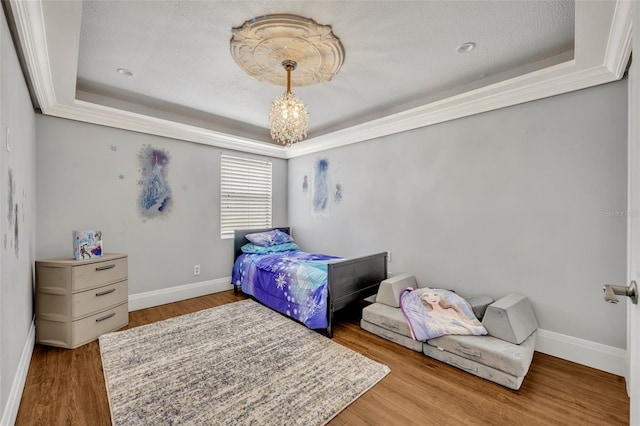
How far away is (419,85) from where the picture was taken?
2895 mm

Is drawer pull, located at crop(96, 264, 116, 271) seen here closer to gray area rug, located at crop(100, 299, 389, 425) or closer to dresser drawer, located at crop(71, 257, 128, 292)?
dresser drawer, located at crop(71, 257, 128, 292)

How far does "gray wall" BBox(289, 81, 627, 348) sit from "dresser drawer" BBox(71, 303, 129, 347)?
291cm

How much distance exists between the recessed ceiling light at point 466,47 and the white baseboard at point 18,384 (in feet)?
12.0

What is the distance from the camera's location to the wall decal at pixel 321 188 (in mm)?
4285

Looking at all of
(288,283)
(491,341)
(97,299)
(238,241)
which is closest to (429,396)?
(491,341)

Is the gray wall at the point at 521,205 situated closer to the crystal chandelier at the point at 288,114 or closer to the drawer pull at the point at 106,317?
the crystal chandelier at the point at 288,114

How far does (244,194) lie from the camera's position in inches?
177

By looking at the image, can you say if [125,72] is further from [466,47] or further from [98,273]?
[466,47]

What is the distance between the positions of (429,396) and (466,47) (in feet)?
8.42

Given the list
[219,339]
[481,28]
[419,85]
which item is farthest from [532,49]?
[219,339]

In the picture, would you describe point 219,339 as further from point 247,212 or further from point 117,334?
point 247,212

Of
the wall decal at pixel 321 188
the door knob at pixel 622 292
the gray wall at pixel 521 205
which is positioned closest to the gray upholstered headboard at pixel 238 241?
the wall decal at pixel 321 188

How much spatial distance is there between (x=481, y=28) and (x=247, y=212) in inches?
144

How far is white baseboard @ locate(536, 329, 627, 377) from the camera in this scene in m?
2.10
